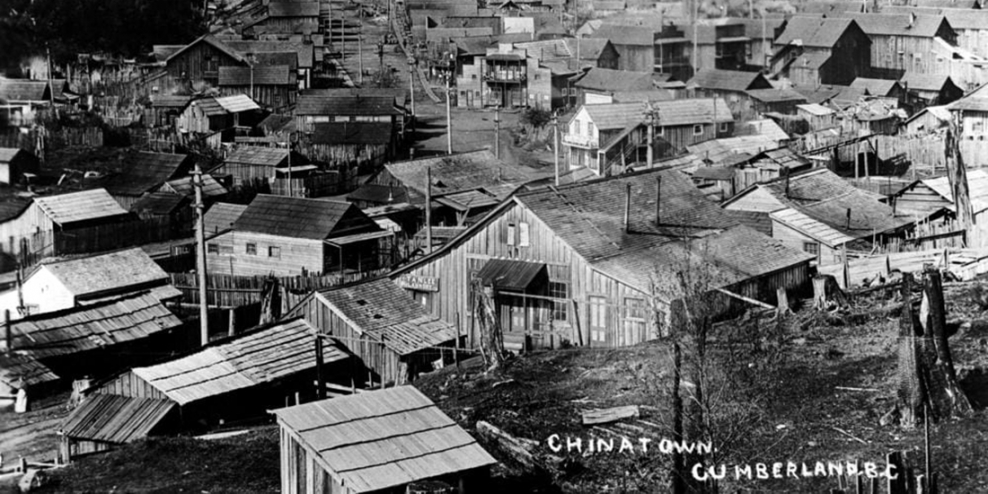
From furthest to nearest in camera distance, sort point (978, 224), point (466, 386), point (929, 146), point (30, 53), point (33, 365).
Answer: point (929, 146) < point (978, 224) < point (33, 365) < point (466, 386) < point (30, 53)

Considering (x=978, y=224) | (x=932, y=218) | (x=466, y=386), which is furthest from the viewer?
(x=932, y=218)

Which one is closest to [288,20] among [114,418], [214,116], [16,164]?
[214,116]

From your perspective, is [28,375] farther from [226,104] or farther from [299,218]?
[226,104]

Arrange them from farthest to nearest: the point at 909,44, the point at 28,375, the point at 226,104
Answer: the point at 909,44 < the point at 226,104 < the point at 28,375

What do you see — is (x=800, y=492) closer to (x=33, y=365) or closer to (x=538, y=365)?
(x=538, y=365)

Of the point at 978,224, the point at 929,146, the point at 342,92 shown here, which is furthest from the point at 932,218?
the point at 342,92

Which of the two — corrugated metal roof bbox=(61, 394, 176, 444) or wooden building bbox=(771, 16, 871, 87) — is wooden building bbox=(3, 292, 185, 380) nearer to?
corrugated metal roof bbox=(61, 394, 176, 444)

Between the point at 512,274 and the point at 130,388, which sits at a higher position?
the point at 512,274
